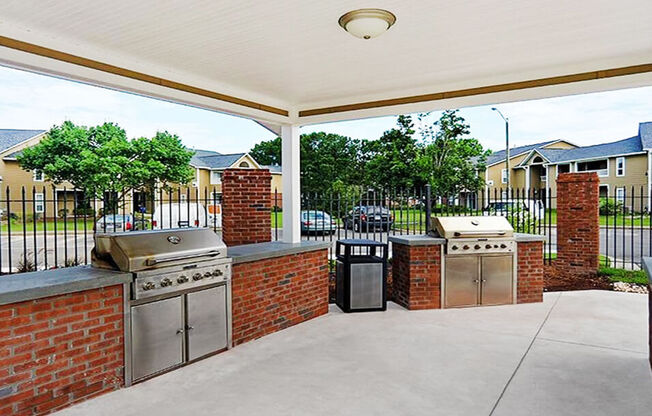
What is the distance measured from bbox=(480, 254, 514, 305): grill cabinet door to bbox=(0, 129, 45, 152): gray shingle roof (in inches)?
918

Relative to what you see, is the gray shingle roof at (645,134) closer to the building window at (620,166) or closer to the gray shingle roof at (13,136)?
the building window at (620,166)

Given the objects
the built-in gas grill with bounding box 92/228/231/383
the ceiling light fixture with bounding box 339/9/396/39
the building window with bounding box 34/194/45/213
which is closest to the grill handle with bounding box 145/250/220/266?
the built-in gas grill with bounding box 92/228/231/383

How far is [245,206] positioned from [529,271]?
387cm

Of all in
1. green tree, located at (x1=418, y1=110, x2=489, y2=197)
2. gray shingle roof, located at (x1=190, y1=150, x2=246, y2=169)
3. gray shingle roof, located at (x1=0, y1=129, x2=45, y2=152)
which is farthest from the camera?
gray shingle roof, located at (x1=190, y1=150, x2=246, y2=169)

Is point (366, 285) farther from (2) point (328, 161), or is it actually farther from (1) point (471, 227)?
(2) point (328, 161)

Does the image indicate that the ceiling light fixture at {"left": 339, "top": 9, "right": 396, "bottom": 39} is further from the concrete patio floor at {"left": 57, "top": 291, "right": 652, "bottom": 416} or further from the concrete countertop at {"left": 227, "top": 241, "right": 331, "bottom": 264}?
the concrete patio floor at {"left": 57, "top": 291, "right": 652, "bottom": 416}

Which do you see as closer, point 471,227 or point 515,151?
point 471,227

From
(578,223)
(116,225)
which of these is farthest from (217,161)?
(578,223)

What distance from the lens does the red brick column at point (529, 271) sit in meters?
6.01

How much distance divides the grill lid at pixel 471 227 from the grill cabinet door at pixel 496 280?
1.07ft

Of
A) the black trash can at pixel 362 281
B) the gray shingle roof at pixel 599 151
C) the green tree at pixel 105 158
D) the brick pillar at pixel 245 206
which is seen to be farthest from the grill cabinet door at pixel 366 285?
the gray shingle roof at pixel 599 151

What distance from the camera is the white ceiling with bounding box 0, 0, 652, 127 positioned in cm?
302

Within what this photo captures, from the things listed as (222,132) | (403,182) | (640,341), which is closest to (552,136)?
(403,182)

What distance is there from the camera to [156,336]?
3.58m
